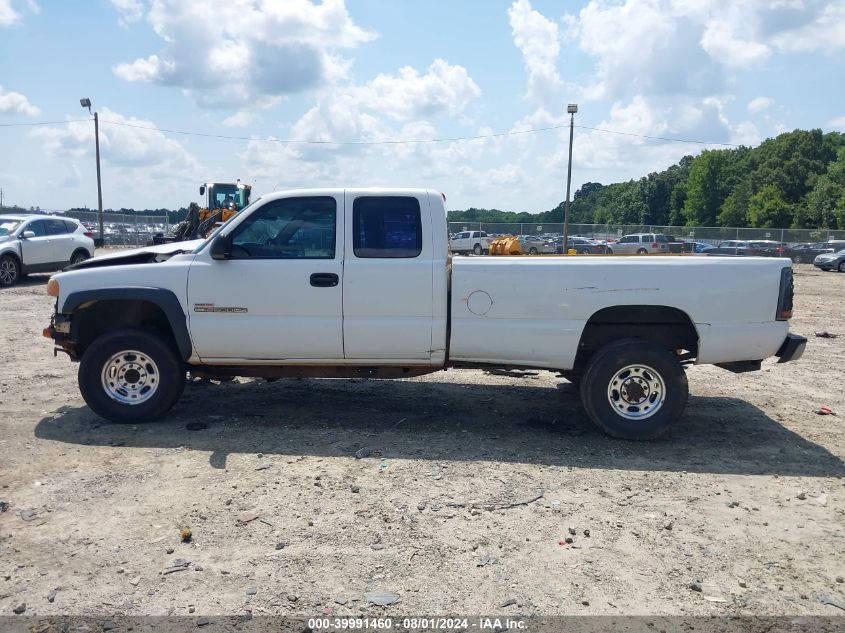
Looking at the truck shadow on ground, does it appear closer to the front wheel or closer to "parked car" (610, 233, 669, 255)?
the front wheel

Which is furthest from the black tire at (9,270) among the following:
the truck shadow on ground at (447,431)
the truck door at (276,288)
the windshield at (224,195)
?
the truck door at (276,288)

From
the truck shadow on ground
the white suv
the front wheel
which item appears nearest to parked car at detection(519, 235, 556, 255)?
the front wheel

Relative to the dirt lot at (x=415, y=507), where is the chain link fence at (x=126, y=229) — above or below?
above

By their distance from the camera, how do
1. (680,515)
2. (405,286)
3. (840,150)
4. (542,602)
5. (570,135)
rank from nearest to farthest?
1. (542,602)
2. (680,515)
3. (405,286)
4. (570,135)
5. (840,150)

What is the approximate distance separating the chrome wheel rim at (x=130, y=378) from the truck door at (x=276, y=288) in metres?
0.54

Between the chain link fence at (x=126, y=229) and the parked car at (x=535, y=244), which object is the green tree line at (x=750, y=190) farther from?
the chain link fence at (x=126, y=229)

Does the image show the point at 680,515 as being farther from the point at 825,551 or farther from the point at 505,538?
the point at 505,538

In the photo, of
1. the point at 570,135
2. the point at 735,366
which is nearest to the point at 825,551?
the point at 735,366

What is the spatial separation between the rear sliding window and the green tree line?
42.0 meters

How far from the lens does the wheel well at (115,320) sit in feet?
20.5

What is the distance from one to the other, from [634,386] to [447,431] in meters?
1.68

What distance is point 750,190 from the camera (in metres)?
80.9

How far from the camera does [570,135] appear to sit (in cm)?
3344

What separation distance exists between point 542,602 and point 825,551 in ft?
6.12
